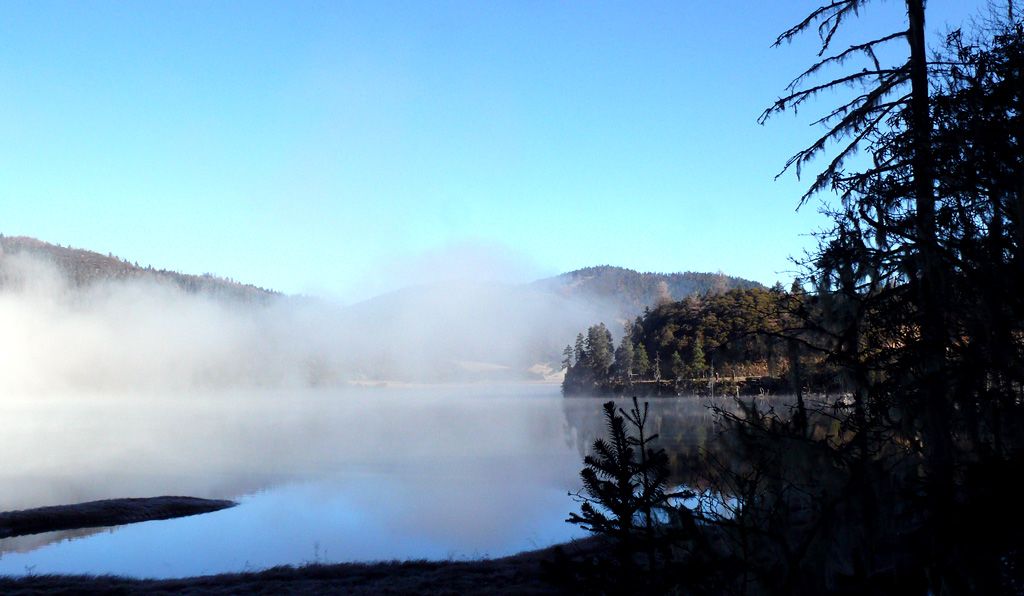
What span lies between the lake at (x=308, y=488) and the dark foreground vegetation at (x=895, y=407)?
52.1 ft

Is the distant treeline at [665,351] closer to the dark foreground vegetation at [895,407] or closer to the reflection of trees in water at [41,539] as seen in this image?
the reflection of trees in water at [41,539]

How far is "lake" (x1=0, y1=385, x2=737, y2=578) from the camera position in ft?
75.0

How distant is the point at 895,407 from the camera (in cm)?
631

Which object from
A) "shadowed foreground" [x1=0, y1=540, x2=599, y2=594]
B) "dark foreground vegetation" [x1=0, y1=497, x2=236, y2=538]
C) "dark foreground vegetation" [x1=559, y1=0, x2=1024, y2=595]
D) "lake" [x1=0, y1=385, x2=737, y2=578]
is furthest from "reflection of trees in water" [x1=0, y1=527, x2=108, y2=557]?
"dark foreground vegetation" [x1=559, y1=0, x2=1024, y2=595]

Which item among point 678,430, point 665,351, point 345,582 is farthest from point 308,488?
point 665,351

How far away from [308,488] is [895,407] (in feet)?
115

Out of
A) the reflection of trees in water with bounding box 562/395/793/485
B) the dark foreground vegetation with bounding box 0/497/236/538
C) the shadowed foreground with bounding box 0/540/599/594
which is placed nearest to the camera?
the shadowed foreground with bounding box 0/540/599/594

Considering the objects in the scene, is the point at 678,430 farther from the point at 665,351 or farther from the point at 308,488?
the point at 665,351

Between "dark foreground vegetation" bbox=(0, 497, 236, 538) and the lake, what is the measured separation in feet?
3.45

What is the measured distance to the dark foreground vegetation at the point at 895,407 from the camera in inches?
146

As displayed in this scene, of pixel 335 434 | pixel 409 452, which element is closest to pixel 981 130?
pixel 409 452

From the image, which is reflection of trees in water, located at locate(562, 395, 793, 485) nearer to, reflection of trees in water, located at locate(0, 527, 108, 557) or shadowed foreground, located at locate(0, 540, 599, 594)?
shadowed foreground, located at locate(0, 540, 599, 594)

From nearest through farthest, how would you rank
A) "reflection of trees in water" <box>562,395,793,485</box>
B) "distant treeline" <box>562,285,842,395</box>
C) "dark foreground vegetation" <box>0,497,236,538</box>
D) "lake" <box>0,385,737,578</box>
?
"lake" <box>0,385,737,578</box> < "dark foreground vegetation" <box>0,497,236,538</box> < "reflection of trees in water" <box>562,395,793,485</box> < "distant treeline" <box>562,285,842,395</box>

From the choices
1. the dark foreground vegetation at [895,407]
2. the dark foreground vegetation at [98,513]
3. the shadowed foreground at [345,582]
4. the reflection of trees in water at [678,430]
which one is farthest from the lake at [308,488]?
the dark foreground vegetation at [895,407]
